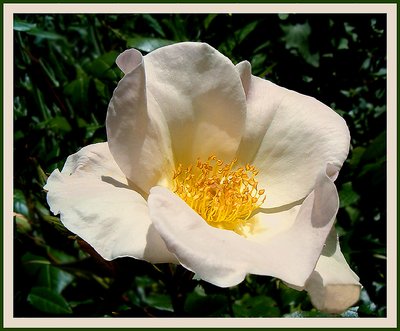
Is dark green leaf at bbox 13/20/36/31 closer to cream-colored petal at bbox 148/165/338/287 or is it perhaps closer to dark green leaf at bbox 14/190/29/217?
dark green leaf at bbox 14/190/29/217

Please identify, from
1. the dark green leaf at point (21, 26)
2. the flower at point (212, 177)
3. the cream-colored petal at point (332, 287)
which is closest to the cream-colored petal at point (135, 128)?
the flower at point (212, 177)

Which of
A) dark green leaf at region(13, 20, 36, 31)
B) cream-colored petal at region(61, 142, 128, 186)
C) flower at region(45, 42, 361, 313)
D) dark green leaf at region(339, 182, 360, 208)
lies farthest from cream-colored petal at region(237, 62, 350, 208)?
dark green leaf at region(13, 20, 36, 31)

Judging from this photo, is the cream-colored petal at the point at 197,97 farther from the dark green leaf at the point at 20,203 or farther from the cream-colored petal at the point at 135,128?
the dark green leaf at the point at 20,203

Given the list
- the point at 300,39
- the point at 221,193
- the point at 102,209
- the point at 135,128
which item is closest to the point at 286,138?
the point at 221,193

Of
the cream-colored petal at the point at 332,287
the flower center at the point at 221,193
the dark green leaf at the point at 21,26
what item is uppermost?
the dark green leaf at the point at 21,26

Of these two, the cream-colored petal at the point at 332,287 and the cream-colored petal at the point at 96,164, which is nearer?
the cream-colored petal at the point at 332,287

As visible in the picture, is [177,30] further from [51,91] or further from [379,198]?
[379,198]

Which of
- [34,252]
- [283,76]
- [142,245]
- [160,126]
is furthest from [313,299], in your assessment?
[34,252]
